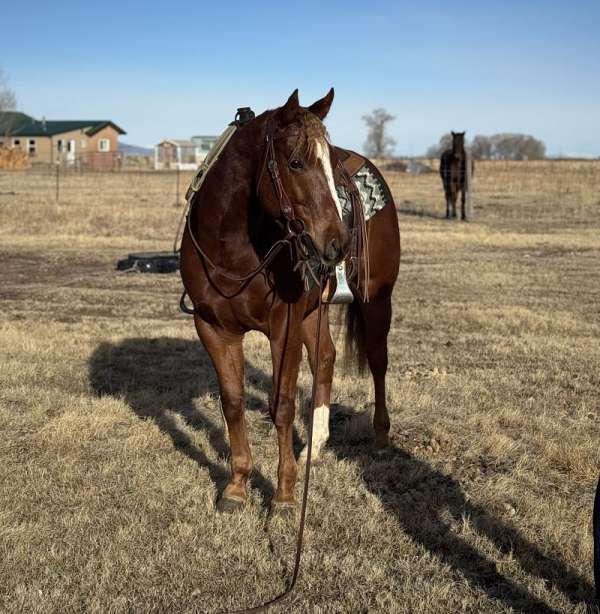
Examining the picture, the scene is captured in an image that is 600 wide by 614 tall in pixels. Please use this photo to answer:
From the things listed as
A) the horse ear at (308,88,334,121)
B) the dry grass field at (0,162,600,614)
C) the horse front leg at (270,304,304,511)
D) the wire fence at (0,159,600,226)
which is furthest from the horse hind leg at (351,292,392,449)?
the wire fence at (0,159,600,226)

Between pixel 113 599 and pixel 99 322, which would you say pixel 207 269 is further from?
pixel 99 322

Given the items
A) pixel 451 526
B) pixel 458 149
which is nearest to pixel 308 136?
pixel 451 526

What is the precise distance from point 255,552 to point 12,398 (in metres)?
3.02

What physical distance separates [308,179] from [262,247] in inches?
25.9

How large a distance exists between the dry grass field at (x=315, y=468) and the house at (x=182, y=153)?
5546 centimetres

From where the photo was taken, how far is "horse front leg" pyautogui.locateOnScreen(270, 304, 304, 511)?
12.9 ft

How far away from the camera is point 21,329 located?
8016 mm

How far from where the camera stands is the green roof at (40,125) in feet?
232

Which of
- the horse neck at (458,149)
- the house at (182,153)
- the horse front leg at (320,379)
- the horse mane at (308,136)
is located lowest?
the horse front leg at (320,379)

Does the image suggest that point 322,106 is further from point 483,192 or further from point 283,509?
point 483,192

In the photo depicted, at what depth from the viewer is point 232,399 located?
416 centimetres

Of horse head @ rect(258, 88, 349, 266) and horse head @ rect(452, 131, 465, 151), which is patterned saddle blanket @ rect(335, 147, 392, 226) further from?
horse head @ rect(452, 131, 465, 151)

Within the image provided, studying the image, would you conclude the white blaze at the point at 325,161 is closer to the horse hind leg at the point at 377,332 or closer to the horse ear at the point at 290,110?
the horse ear at the point at 290,110

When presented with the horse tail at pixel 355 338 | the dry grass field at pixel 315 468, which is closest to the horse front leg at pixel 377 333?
the horse tail at pixel 355 338
